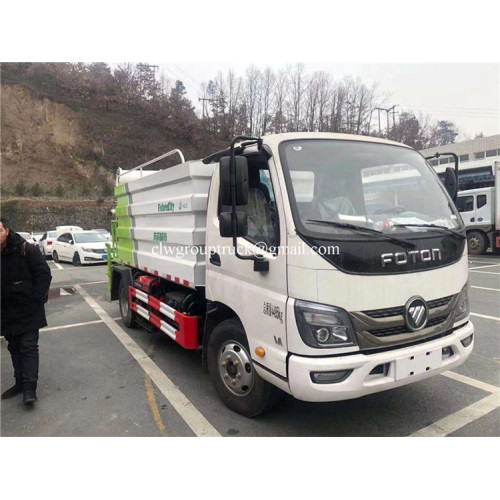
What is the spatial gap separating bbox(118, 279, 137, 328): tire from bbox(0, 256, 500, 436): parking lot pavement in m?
0.53

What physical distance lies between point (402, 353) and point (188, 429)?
1.82 meters

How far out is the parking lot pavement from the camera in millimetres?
3234

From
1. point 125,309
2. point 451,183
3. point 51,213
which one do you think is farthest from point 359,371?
point 51,213

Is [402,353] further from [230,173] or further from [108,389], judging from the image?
[108,389]

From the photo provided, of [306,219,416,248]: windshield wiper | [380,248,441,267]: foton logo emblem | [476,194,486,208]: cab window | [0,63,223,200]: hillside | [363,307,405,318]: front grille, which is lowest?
[363,307,405,318]: front grille

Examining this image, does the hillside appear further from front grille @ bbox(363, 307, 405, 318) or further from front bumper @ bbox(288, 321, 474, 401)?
front grille @ bbox(363, 307, 405, 318)

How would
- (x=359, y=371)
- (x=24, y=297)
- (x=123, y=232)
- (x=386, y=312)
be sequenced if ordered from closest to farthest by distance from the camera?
(x=359, y=371)
(x=386, y=312)
(x=24, y=297)
(x=123, y=232)

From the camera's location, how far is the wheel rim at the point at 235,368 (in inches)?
128

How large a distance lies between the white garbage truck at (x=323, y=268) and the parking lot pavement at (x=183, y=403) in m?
0.37

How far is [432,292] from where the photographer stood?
9.66 ft

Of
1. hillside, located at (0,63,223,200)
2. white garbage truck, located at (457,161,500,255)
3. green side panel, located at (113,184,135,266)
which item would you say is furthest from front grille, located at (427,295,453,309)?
hillside, located at (0,63,223,200)

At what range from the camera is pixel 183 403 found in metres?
3.71

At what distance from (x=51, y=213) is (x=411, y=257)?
3326 cm

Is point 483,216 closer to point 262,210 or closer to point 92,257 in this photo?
point 262,210
